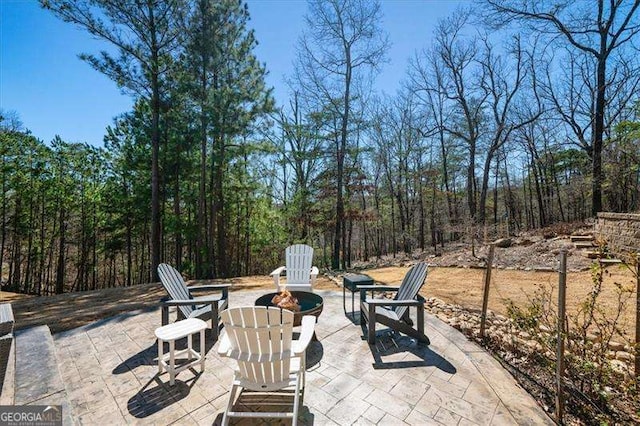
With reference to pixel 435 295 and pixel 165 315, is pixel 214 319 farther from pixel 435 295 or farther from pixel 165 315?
pixel 435 295

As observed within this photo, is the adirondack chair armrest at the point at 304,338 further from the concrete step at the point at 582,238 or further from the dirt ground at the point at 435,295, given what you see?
the concrete step at the point at 582,238

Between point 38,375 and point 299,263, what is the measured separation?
3231 millimetres

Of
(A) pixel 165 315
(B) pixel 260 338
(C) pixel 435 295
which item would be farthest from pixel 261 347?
(C) pixel 435 295

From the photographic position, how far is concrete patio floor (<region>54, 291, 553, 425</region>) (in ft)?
6.30

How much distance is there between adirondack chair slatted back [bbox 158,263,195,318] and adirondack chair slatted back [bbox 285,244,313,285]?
166 cm

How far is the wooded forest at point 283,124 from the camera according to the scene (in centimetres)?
840

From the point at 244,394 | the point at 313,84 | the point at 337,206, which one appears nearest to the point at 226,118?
the point at 313,84

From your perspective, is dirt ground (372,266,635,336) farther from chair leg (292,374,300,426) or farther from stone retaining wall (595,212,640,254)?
chair leg (292,374,300,426)

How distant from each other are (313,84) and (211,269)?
26.7 ft

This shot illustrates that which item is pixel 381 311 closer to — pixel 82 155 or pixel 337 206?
pixel 337 206

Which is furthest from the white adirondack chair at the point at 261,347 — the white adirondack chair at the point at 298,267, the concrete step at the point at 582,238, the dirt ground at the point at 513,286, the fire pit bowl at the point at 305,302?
the concrete step at the point at 582,238

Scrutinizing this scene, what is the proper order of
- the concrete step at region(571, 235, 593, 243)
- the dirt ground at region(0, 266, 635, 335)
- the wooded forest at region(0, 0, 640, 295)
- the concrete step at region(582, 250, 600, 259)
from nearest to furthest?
the dirt ground at region(0, 266, 635, 335) < the concrete step at region(582, 250, 600, 259) < the concrete step at region(571, 235, 593, 243) < the wooded forest at region(0, 0, 640, 295)

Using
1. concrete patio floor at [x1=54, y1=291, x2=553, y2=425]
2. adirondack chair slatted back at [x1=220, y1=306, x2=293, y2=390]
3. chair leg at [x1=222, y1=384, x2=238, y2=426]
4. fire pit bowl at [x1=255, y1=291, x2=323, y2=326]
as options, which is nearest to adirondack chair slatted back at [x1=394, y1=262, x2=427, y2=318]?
concrete patio floor at [x1=54, y1=291, x2=553, y2=425]

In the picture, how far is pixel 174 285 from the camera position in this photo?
3.27 meters
